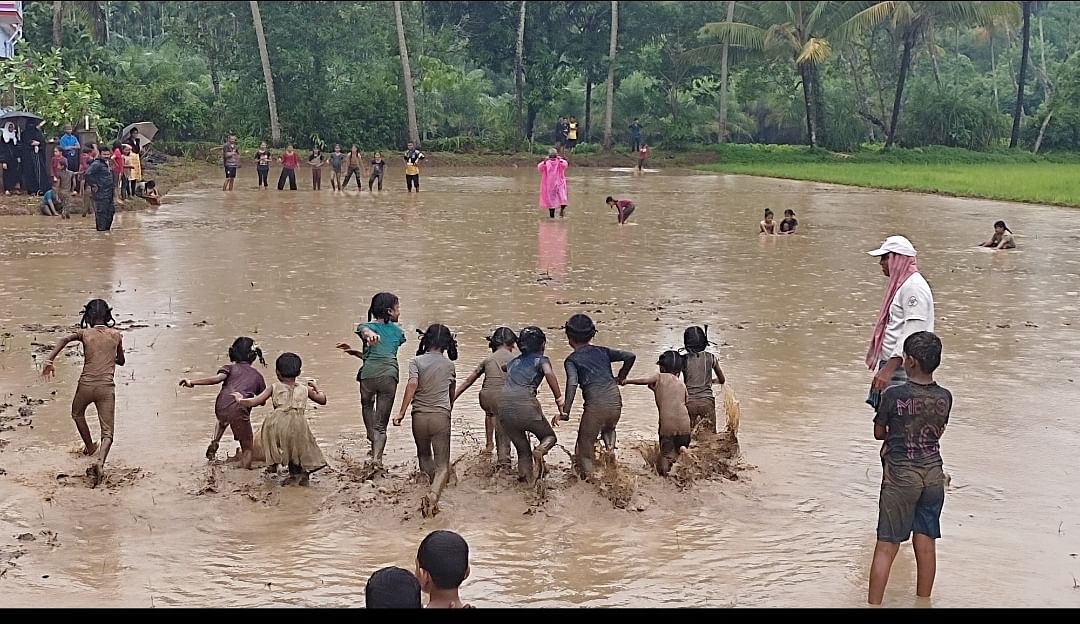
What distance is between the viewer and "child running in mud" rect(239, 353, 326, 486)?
24.1 ft

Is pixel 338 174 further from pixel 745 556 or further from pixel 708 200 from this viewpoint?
pixel 745 556

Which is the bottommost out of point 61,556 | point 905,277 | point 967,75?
point 61,556

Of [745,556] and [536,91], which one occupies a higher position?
[536,91]

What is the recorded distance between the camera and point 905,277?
23.1ft

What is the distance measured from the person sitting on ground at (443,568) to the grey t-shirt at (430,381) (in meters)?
2.92

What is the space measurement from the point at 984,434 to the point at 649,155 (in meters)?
40.8

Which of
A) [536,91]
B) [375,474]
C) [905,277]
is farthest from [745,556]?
[536,91]

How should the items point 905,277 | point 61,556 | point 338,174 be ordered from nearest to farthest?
point 61,556
point 905,277
point 338,174

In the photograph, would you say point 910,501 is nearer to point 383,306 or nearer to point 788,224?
point 383,306

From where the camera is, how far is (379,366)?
7.73 meters

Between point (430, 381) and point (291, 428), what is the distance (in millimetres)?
915

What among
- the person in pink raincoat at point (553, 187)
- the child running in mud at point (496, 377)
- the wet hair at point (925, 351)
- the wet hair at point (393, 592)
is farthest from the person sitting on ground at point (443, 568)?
the person in pink raincoat at point (553, 187)

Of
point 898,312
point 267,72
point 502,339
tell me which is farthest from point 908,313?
point 267,72

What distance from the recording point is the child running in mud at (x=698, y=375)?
780cm
